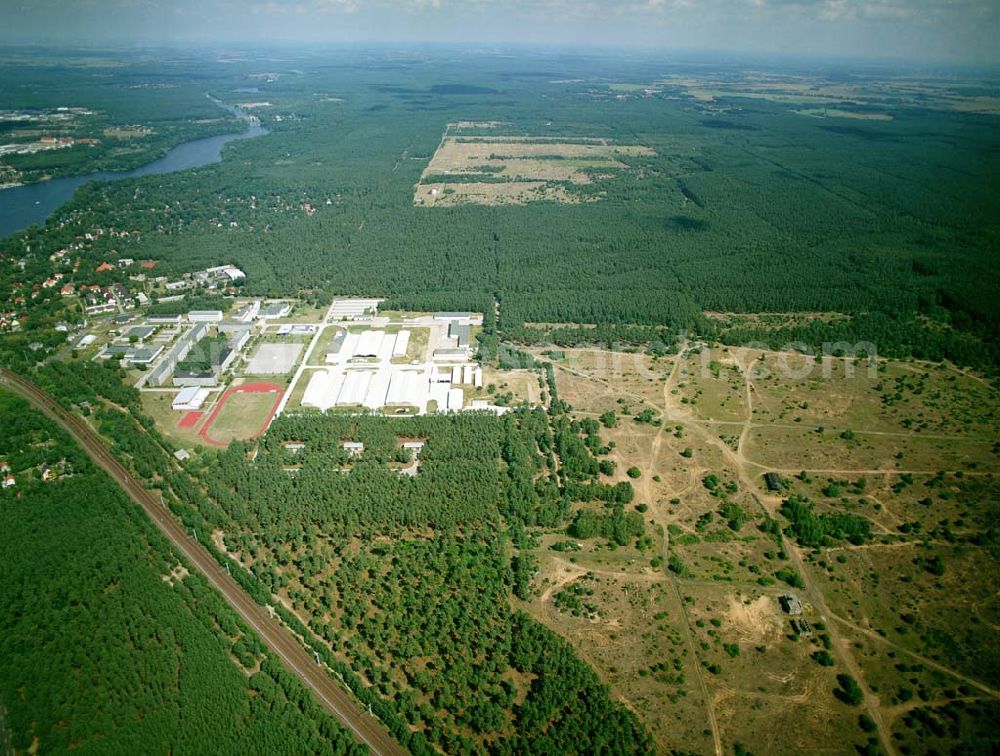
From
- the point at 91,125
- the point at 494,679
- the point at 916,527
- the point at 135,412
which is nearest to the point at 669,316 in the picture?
the point at 916,527

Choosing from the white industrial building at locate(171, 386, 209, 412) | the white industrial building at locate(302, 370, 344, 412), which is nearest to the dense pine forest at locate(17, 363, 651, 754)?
the white industrial building at locate(171, 386, 209, 412)

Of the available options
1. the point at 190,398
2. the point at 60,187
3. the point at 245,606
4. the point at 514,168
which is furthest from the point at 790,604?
the point at 60,187

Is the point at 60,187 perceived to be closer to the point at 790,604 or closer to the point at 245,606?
the point at 245,606

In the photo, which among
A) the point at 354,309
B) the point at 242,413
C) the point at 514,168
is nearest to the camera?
the point at 242,413

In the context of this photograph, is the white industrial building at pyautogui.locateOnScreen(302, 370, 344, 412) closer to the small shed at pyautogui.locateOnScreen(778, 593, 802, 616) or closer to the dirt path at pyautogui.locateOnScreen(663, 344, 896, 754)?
the dirt path at pyautogui.locateOnScreen(663, 344, 896, 754)

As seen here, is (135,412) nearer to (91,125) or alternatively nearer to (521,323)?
(521,323)

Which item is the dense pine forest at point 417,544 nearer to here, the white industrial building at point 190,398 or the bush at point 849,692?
the white industrial building at point 190,398
